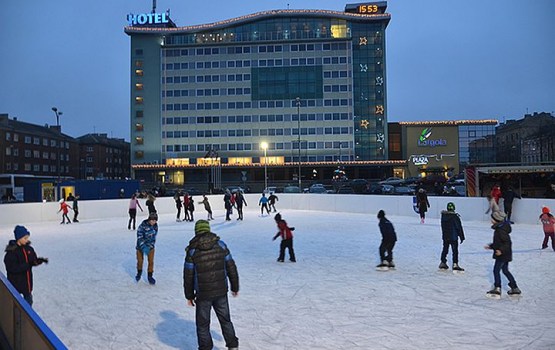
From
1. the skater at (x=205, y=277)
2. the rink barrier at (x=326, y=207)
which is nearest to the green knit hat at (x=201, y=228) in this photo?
the skater at (x=205, y=277)

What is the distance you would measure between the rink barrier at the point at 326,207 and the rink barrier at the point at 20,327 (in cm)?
1636

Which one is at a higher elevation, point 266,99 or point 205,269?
point 266,99

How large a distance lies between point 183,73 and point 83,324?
213 ft

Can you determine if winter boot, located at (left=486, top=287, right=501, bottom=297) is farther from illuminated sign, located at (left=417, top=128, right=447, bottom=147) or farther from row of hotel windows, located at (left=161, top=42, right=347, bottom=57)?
row of hotel windows, located at (left=161, top=42, right=347, bottom=57)

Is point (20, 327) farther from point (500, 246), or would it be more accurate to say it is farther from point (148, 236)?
point (500, 246)

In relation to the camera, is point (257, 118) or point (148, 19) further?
point (148, 19)

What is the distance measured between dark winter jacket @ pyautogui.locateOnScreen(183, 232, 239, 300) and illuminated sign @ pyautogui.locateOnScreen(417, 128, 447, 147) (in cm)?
6448

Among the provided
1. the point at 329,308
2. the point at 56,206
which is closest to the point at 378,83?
the point at 56,206

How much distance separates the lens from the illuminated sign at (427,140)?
64.5 metres

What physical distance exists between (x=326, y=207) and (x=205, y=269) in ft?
77.4

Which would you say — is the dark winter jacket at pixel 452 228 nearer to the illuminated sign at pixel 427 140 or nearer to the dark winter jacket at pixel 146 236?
the dark winter jacket at pixel 146 236

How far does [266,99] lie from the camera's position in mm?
66125

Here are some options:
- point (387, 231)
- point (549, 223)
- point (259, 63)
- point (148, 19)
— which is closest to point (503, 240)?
point (387, 231)

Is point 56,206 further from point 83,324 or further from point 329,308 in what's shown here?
point 329,308
